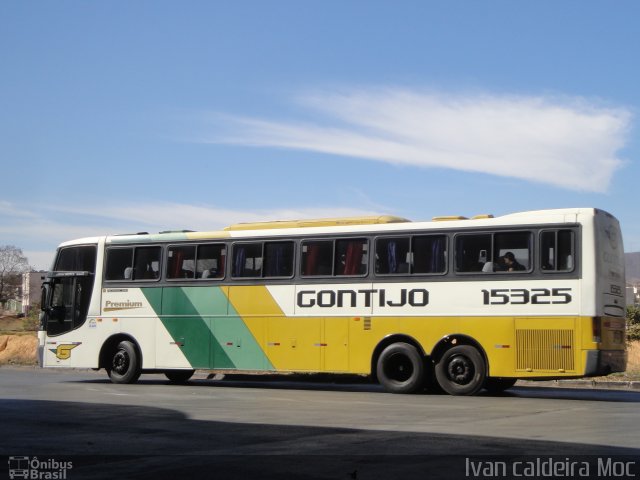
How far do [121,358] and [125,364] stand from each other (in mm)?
184

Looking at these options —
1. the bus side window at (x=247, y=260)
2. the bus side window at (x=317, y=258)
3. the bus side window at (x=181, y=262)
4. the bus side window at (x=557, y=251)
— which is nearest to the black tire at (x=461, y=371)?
the bus side window at (x=557, y=251)

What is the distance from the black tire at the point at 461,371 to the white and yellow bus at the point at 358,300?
0.02 metres

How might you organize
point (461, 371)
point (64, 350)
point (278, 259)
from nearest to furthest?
point (461, 371) → point (278, 259) → point (64, 350)

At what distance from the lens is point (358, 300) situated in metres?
19.9

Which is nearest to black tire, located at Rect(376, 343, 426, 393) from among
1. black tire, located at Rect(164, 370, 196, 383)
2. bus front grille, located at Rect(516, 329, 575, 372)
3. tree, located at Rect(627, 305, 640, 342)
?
bus front grille, located at Rect(516, 329, 575, 372)

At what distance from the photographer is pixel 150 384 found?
22891 millimetres

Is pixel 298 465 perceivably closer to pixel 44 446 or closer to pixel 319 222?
pixel 44 446

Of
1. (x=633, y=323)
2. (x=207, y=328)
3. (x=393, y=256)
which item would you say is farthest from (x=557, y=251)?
(x=633, y=323)

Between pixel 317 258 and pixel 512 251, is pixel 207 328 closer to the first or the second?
pixel 317 258

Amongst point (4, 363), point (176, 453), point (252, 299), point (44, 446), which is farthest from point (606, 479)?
point (4, 363)

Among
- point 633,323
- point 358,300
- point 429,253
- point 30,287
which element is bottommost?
point 358,300

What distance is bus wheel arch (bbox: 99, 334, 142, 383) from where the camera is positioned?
22750 mm

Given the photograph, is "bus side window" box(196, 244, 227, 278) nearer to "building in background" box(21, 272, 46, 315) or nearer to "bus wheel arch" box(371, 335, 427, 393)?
"bus wheel arch" box(371, 335, 427, 393)

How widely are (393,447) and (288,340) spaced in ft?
35.6
